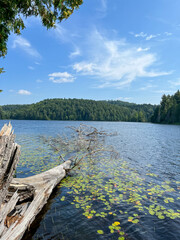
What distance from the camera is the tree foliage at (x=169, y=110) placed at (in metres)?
87.9

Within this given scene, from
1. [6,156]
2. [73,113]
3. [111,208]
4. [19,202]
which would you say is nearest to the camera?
[6,156]

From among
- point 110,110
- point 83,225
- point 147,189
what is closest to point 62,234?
point 83,225

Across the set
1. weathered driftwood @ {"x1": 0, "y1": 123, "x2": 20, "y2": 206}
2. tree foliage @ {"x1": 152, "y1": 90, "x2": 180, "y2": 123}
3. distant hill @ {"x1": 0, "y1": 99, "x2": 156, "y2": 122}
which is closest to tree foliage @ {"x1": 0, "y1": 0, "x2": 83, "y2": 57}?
weathered driftwood @ {"x1": 0, "y1": 123, "x2": 20, "y2": 206}

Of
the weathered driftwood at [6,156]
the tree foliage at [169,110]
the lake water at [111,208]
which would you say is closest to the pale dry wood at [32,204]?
Result: the lake water at [111,208]

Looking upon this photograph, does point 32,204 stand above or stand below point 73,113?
below

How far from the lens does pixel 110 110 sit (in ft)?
546

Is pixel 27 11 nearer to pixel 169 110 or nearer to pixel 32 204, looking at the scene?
pixel 32 204

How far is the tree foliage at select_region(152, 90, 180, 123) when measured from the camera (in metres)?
87.9

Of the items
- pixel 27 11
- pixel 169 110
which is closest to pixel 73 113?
A: pixel 169 110

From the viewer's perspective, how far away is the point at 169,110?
90875 mm

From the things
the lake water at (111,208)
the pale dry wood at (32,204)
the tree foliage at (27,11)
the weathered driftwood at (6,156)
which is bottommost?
the lake water at (111,208)

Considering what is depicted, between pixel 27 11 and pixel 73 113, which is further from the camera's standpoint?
pixel 73 113

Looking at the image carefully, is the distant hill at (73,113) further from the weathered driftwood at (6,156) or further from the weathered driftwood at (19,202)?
the weathered driftwood at (6,156)

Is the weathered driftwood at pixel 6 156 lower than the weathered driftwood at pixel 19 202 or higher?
higher
